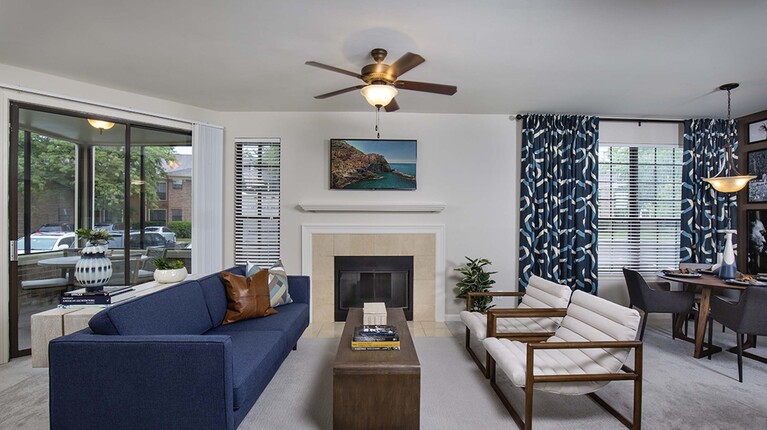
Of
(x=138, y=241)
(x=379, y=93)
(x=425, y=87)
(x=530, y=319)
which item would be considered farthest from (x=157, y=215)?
(x=530, y=319)

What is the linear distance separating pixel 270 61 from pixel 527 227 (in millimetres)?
3494

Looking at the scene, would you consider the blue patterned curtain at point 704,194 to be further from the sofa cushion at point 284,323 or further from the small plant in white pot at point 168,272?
the small plant in white pot at point 168,272

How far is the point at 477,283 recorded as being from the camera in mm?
4160

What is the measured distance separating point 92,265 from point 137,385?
1.47 m

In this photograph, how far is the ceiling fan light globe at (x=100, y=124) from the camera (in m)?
3.59

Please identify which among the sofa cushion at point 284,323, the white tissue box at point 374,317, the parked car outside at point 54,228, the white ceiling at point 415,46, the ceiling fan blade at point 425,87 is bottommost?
the sofa cushion at point 284,323

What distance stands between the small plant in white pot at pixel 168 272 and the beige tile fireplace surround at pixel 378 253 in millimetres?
1487

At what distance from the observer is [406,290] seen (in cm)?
448

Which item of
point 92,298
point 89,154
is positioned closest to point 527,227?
point 92,298

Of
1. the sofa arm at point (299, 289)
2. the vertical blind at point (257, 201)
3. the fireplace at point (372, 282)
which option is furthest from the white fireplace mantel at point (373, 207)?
the sofa arm at point (299, 289)

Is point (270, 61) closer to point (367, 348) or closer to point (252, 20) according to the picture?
point (252, 20)

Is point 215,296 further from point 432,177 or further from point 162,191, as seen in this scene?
point 432,177

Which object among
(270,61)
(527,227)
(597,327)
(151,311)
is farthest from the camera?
(527,227)

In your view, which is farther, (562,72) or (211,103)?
(211,103)
